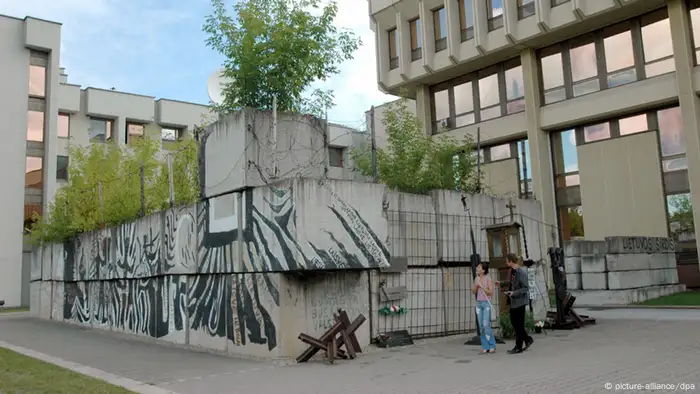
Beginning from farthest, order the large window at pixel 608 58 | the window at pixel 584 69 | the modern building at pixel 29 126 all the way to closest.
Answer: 1. the modern building at pixel 29 126
2. the window at pixel 584 69
3. the large window at pixel 608 58

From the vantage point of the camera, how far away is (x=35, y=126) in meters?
38.1

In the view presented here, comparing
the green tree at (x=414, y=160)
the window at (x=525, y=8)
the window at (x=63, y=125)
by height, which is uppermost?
the window at (x=525, y=8)

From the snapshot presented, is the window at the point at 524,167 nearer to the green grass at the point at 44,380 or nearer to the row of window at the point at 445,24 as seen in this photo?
the row of window at the point at 445,24

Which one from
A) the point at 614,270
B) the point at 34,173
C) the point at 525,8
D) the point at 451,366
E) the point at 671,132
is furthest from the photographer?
the point at 34,173

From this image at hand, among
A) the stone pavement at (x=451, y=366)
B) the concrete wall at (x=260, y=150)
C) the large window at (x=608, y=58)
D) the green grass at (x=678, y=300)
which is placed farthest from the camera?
the large window at (x=608, y=58)

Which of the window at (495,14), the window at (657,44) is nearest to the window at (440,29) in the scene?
the window at (495,14)

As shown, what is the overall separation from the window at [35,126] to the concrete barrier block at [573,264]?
33.8 metres

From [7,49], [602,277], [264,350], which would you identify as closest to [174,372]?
[264,350]

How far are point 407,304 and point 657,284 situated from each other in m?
13.7

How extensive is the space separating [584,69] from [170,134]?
3189 centimetres

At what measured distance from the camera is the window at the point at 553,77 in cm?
2892

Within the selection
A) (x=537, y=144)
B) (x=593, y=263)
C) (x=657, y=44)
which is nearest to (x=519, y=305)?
(x=593, y=263)

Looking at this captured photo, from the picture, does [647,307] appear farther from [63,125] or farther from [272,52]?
[63,125]

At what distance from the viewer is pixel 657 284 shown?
2139 cm
